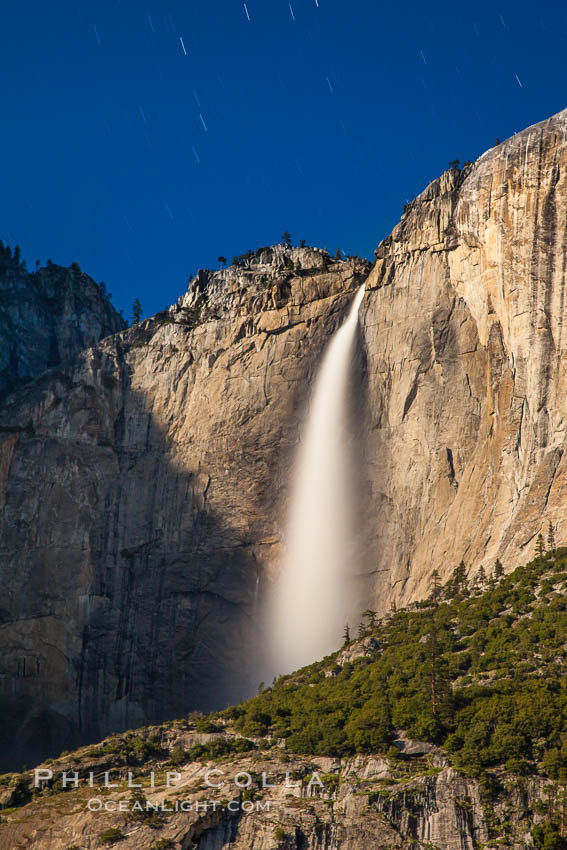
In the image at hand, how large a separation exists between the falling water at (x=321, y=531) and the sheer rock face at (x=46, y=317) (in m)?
29.0

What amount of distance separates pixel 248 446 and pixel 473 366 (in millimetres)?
16771

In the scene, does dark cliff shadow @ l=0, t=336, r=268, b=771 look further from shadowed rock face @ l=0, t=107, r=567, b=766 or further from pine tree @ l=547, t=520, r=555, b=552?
pine tree @ l=547, t=520, r=555, b=552

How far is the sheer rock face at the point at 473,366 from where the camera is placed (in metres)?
55.7

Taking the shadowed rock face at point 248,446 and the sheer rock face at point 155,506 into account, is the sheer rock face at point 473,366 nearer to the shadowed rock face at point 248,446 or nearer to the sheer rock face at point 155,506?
the shadowed rock face at point 248,446

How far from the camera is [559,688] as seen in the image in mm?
41312

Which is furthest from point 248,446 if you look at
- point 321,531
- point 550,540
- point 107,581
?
point 550,540

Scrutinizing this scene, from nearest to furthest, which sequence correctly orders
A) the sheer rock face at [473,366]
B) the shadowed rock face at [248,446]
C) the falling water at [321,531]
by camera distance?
1. the sheer rock face at [473,366]
2. the shadowed rock face at [248,446]
3. the falling water at [321,531]

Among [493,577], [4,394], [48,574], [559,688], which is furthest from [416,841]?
[4,394]

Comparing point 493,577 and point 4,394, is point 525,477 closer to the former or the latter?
point 493,577

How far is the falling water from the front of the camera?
65062mm

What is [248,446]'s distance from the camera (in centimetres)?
6969

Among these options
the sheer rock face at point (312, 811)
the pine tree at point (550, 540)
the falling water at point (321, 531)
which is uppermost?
the falling water at point (321, 531)

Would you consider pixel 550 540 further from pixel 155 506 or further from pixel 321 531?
pixel 155 506

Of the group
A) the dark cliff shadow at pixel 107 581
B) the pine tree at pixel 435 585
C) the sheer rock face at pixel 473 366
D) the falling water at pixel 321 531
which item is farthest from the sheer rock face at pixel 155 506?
the pine tree at pixel 435 585
